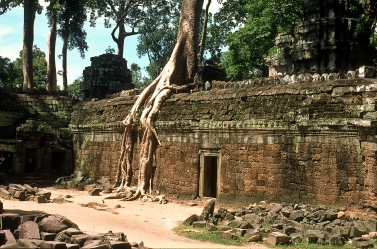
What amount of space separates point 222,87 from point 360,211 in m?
5.77

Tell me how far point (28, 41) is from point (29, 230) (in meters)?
19.7

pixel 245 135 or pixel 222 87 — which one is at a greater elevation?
pixel 222 87

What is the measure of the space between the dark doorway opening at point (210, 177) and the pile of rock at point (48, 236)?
5.38 m

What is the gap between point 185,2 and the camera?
60.7 feet

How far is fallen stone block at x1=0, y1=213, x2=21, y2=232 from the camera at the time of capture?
7729mm

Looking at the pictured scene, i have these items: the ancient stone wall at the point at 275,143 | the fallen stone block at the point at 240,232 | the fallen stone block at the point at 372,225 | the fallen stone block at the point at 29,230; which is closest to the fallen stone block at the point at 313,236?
the fallen stone block at the point at 372,225

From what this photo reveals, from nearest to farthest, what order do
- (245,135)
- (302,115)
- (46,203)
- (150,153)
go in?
(302,115), (245,135), (46,203), (150,153)

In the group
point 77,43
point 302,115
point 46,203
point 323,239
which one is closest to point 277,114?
point 302,115

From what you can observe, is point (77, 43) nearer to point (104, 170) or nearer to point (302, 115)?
point (104, 170)

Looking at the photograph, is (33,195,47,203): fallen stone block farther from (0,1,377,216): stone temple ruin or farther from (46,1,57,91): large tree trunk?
(46,1,57,91): large tree trunk

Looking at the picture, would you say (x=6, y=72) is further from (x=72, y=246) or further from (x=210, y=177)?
(x=72, y=246)

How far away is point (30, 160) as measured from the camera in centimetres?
2052

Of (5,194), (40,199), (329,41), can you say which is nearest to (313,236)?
(40,199)

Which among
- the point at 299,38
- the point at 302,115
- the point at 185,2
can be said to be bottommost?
the point at 302,115
